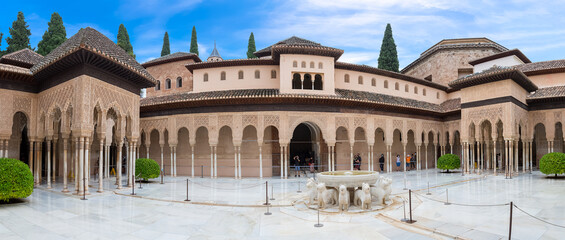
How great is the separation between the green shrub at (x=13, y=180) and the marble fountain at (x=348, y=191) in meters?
8.94

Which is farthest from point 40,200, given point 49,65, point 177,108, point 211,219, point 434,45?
point 434,45

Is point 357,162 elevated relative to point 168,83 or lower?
lower

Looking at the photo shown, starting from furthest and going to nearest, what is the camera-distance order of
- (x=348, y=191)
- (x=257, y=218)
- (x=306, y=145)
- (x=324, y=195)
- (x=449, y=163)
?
(x=306, y=145) → (x=449, y=163) → (x=348, y=191) → (x=324, y=195) → (x=257, y=218)

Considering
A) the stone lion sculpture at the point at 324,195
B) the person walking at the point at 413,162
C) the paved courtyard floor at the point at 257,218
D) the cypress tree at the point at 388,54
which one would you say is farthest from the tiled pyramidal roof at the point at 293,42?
the cypress tree at the point at 388,54

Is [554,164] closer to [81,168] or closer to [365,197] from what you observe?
[365,197]

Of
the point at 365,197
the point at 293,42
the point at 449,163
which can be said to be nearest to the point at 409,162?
the point at 449,163

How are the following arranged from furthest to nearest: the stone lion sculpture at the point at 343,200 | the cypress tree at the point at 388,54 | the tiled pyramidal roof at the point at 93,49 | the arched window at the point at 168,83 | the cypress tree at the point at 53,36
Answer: the cypress tree at the point at 388,54 → the cypress tree at the point at 53,36 → the arched window at the point at 168,83 → the tiled pyramidal roof at the point at 93,49 → the stone lion sculpture at the point at 343,200

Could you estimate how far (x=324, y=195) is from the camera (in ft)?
30.3

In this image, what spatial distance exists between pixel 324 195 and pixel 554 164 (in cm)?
1513

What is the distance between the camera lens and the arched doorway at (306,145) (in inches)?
870

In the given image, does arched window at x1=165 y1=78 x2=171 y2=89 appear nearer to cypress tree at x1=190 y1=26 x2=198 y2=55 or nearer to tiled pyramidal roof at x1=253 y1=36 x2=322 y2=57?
tiled pyramidal roof at x1=253 y1=36 x2=322 y2=57

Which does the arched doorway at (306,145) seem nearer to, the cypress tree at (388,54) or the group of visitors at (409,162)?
the group of visitors at (409,162)

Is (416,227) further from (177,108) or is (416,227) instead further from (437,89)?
(437,89)

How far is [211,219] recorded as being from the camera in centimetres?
834
